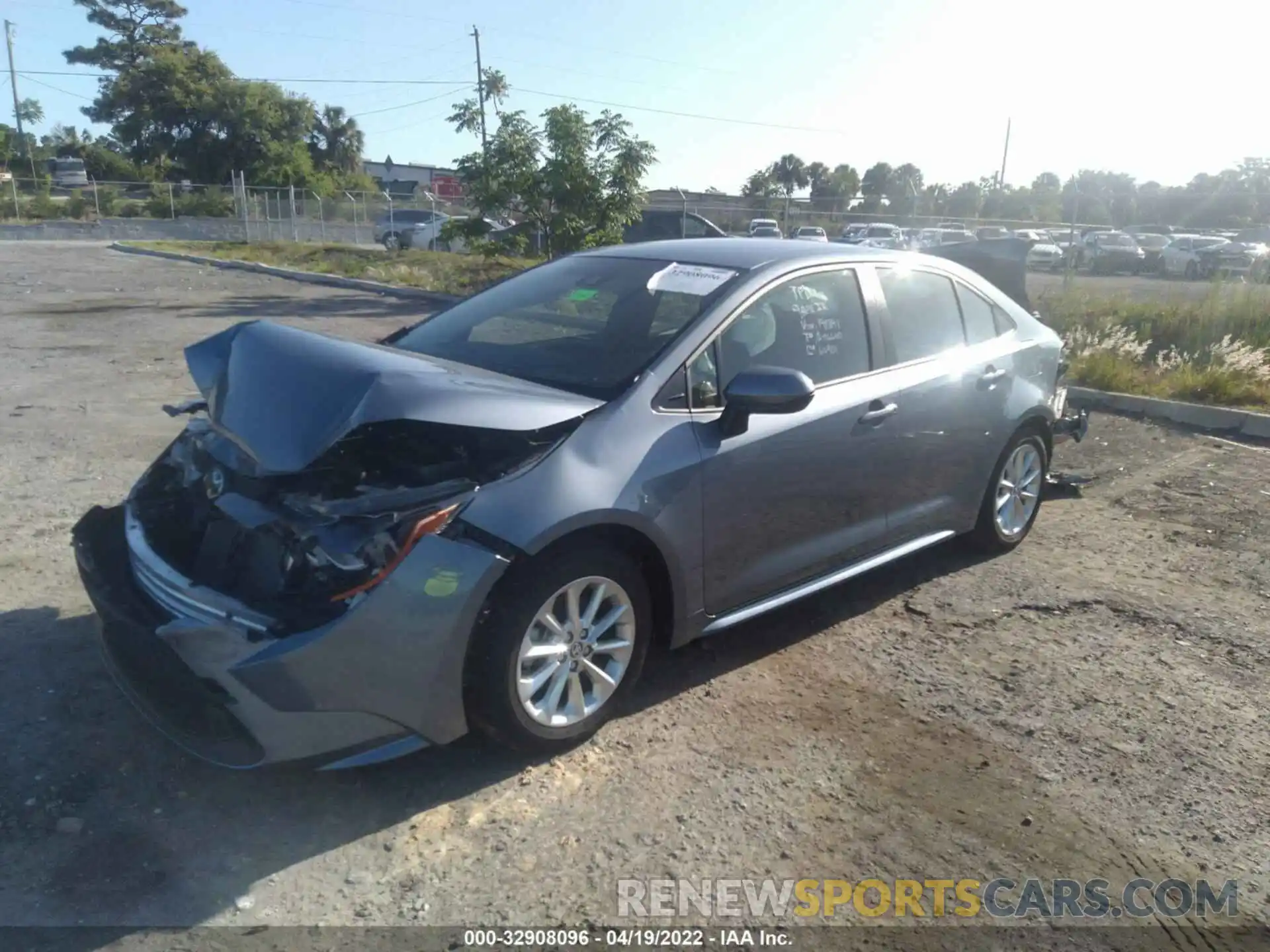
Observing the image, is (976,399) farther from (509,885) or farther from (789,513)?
(509,885)

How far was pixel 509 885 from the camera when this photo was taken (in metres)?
2.96

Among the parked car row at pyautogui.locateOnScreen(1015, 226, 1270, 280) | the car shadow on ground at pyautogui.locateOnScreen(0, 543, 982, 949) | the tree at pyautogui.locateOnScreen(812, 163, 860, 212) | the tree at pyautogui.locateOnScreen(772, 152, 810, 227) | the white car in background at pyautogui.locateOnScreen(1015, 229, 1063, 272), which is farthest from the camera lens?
the tree at pyautogui.locateOnScreen(772, 152, 810, 227)

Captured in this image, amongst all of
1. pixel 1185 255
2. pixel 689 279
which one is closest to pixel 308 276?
pixel 689 279

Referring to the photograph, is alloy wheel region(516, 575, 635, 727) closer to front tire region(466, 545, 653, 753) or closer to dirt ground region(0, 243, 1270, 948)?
front tire region(466, 545, 653, 753)

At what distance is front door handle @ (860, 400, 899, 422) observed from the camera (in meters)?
4.54

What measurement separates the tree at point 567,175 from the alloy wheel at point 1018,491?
40.5 feet

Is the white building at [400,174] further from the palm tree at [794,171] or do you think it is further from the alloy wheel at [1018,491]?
the alloy wheel at [1018,491]

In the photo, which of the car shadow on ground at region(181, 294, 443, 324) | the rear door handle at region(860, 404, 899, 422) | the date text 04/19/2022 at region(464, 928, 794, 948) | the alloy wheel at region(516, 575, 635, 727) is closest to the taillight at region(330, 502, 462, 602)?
the alloy wheel at region(516, 575, 635, 727)

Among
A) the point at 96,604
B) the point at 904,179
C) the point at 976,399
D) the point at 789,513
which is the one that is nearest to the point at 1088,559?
the point at 976,399

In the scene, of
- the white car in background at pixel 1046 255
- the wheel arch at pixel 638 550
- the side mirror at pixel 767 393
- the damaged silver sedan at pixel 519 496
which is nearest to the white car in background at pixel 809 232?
the white car in background at pixel 1046 255

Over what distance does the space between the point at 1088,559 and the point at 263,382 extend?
4383 millimetres

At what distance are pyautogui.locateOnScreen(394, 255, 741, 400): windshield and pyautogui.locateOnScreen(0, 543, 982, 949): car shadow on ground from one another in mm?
1281

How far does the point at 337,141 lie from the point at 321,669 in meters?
76.6

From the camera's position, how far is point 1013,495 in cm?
576
